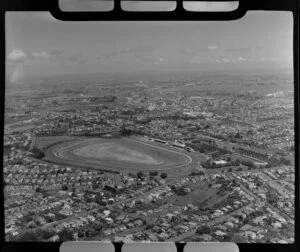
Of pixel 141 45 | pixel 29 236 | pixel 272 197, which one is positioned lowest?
pixel 29 236

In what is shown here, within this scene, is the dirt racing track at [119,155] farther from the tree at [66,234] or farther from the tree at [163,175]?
the tree at [66,234]

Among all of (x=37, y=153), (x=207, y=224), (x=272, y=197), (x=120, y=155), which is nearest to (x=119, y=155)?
(x=120, y=155)

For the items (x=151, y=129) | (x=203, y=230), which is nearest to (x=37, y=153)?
(x=151, y=129)

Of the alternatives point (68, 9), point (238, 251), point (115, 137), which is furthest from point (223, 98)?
point (68, 9)

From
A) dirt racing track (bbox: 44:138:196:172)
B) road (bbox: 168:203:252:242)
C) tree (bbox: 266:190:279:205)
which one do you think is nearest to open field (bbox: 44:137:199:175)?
dirt racing track (bbox: 44:138:196:172)

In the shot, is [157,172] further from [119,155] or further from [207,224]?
[207,224]

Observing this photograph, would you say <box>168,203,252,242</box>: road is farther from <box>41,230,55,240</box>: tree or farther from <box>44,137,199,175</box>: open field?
<box>41,230,55,240</box>: tree

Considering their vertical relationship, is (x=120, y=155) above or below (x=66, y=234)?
above

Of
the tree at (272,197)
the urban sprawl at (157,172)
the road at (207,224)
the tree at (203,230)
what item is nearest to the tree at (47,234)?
the urban sprawl at (157,172)
